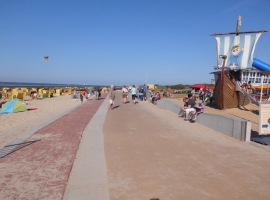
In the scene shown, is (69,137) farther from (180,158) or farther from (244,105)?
(244,105)

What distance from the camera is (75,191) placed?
3.28 metres

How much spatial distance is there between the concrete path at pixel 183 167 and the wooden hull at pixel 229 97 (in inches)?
383

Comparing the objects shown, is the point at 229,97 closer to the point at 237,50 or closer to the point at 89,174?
the point at 237,50

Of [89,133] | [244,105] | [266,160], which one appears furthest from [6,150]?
[244,105]

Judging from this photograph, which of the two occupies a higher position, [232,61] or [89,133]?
[232,61]

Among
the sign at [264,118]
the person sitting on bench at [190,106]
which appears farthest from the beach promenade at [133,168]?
the person sitting on bench at [190,106]

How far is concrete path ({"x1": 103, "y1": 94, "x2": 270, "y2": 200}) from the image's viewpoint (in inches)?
132

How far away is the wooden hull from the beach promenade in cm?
998

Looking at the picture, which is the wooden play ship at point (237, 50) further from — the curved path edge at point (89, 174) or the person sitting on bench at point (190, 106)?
the curved path edge at point (89, 174)

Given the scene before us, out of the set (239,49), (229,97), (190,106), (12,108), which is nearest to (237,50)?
(239,49)

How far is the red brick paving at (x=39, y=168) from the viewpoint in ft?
10.6

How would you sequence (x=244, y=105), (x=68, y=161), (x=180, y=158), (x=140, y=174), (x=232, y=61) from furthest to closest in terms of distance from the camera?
(x=232, y=61) < (x=244, y=105) < (x=180, y=158) < (x=68, y=161) < (x=140, y=174)

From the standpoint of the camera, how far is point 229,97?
53.7 ft

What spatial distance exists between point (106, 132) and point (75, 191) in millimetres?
4067
